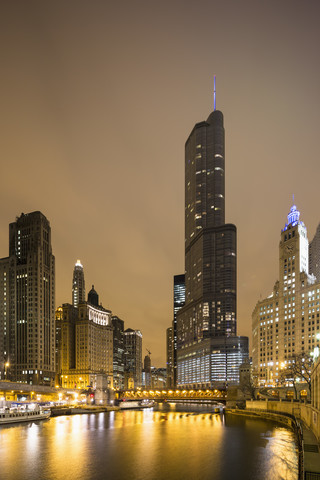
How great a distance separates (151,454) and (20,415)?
69.7 metres

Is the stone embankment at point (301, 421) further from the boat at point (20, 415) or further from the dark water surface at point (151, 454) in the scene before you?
the boat at point (20, 415)

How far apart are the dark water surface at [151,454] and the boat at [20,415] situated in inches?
649

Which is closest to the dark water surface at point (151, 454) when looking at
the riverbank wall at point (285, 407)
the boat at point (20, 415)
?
the riverbank wall at point (285, 407)

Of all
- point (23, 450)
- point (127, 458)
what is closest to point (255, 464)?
point (127, 458)

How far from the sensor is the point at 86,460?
68.1m

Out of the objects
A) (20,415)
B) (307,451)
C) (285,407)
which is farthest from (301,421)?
(20,415)

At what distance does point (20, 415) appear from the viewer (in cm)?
12756

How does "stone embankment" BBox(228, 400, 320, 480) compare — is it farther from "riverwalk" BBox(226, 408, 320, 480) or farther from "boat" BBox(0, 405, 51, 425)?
"boat" BBox(0, 405, 51, 425)

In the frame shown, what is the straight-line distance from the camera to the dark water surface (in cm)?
5859

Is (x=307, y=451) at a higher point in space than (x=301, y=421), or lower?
higher

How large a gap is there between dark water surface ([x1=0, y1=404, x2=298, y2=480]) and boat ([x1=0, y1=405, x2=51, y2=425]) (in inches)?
649

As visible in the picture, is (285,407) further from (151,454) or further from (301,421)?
(151,454)

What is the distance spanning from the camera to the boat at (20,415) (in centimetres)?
12125

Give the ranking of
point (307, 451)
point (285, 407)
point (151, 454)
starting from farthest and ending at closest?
point (285, 407) < point (151, 454) < point (307, 451)
